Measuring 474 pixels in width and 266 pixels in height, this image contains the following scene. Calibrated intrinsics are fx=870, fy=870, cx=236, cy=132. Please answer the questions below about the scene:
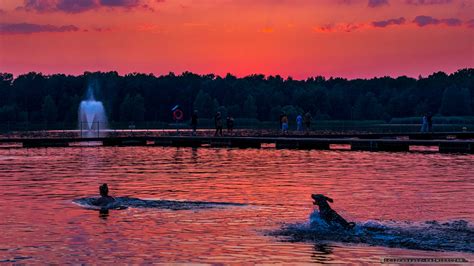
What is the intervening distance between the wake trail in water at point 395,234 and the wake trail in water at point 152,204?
15.1 feet

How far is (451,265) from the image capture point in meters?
15.9

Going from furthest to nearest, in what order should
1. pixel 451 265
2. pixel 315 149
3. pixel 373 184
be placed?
pixel 315 149, pixel 373 184, pixel 451 265

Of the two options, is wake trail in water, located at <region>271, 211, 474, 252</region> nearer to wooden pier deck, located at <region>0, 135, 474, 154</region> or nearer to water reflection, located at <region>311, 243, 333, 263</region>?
water reflection, located at <region>311, 243, 333, 263</region>

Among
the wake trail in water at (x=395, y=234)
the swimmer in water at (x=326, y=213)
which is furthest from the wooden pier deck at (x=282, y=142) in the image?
the swimmer in water at (x=326, y=213)

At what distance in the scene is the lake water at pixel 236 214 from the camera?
57.0 feet

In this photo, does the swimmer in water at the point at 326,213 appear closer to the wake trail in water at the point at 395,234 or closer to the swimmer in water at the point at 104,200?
the wake trail in water at the point at 395,234

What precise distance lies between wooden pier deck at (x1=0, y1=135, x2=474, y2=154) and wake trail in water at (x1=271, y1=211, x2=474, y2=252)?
36709mm

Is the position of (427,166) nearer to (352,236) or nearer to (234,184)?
(234,184)

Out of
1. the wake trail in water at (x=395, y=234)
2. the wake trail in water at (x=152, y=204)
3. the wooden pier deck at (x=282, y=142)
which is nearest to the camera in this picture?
the wake trail in water at (x=395, y=234)

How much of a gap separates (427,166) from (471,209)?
18612 mm

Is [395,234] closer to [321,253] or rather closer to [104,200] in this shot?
[321,253]

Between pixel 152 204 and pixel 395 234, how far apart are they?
335 inches

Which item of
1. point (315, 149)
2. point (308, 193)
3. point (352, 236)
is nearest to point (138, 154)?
point (315, 149)

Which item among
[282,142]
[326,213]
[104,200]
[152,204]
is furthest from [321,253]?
[282,142]
